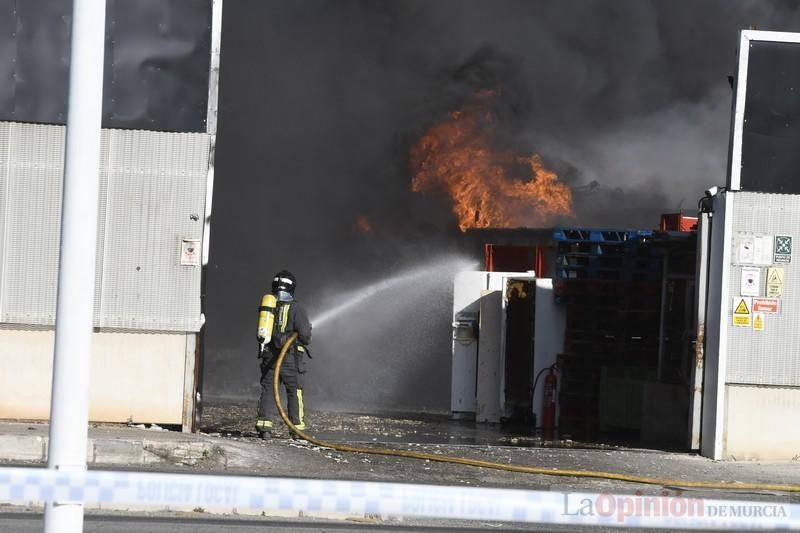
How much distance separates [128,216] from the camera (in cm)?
1201

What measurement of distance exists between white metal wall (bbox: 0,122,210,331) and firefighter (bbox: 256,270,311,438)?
4.22ft

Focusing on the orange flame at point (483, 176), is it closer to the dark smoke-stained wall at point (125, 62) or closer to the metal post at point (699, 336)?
the metal post at point (699, 336)

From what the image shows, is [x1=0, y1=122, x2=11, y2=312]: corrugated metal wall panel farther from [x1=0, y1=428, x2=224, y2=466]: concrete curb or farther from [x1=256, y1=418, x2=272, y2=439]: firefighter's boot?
[x1=256, y1=418, x2=272, y2=439]: firefighter's boot

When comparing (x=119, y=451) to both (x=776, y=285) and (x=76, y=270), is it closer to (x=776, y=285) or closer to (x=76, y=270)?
(x=76, y=270)

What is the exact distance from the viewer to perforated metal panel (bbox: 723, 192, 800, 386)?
40.6 feet

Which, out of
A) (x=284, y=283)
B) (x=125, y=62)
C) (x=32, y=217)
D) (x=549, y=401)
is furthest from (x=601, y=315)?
(x=32, y=217)

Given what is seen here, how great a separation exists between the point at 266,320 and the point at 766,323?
528 centimetres

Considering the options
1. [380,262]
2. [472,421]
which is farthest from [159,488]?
[380,262]

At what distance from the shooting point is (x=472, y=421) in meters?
17.4

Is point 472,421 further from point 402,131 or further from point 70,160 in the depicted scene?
point 70,160

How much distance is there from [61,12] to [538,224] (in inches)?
573

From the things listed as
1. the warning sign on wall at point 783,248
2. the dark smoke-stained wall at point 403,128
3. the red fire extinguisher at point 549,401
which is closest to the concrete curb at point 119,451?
the warning sign on wall at point 783,248

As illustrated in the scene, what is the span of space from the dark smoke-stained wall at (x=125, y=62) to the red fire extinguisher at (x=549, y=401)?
6.93 meters

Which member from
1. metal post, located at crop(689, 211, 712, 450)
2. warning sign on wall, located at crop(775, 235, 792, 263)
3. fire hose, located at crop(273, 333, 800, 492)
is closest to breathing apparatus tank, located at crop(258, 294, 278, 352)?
fire hose, located at crop(273, 333, 800, 492)
